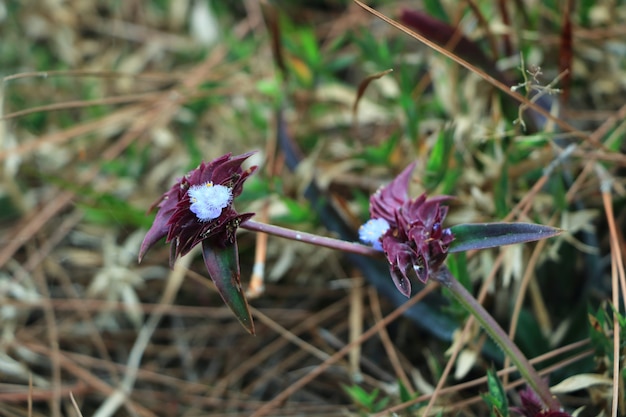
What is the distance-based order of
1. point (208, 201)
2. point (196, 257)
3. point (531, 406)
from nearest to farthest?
1. point (208, 201)
2. point (531, 406)
3. point (196, 257)

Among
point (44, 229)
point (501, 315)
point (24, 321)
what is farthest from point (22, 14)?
point (501, 315)

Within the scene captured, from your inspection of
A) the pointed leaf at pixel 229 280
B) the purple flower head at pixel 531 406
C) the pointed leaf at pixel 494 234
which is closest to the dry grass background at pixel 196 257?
the purple flower head at pixel 531 406

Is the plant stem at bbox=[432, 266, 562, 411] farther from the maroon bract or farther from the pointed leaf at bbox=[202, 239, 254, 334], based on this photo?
the pointed leaf at bbox=[202, 239, 254, 334]

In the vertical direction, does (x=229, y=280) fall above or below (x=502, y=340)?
above

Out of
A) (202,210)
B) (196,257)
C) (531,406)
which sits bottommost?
(531,406)

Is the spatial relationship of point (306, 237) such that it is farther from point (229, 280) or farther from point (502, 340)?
point (502, 340)

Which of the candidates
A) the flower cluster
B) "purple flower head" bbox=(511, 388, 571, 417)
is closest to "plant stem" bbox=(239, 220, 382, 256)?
the flower cluster

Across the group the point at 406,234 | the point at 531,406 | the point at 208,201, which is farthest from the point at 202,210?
the point at 531,406
